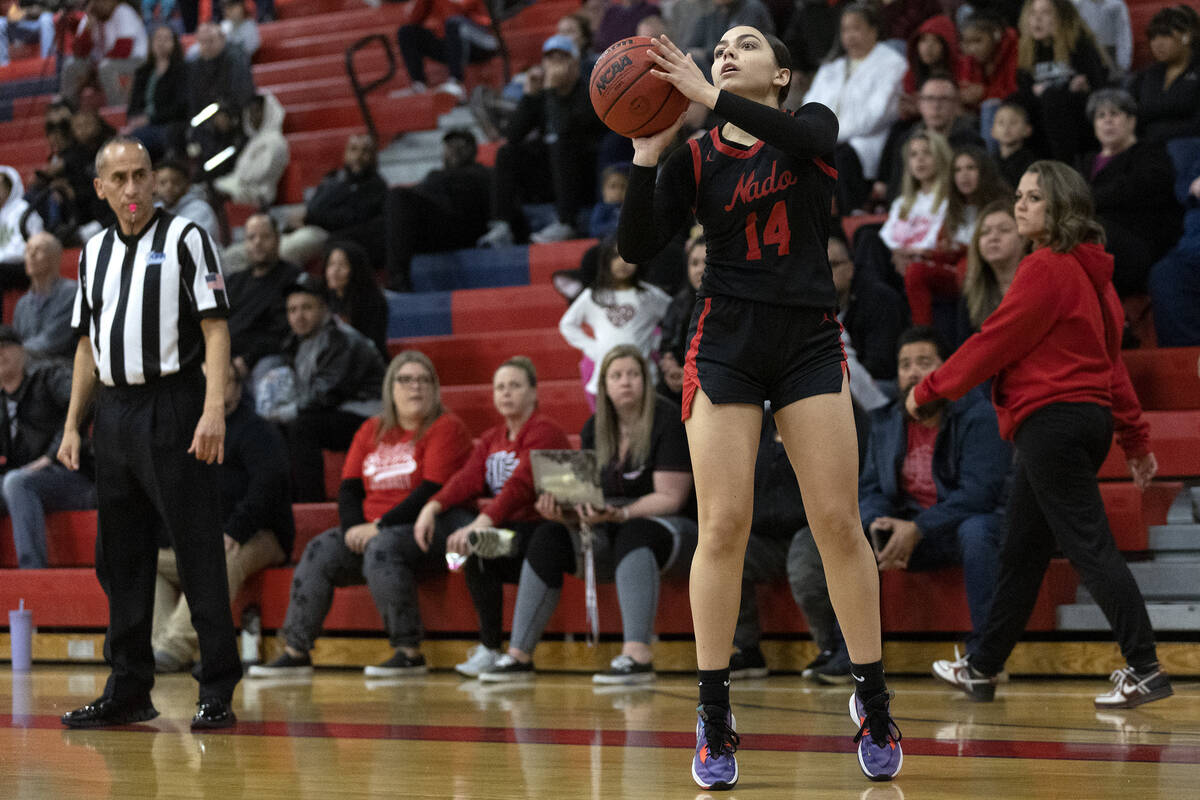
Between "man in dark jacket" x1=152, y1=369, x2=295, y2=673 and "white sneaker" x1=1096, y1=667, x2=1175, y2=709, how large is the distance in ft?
11.0

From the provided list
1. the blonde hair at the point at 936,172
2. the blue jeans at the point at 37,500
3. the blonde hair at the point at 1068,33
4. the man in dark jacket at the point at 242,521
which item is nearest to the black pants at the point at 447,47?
the blonde hair at the point at 1068,33

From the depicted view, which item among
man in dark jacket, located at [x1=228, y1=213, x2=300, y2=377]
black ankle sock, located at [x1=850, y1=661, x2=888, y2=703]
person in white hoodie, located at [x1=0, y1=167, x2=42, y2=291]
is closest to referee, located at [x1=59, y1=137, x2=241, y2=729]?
black ankle sock, located at [x1=850, y1=661, x2=888, y2=703]

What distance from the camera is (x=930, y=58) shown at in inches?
289

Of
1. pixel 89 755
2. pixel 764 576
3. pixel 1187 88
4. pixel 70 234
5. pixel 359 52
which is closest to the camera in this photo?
pixel 89 755

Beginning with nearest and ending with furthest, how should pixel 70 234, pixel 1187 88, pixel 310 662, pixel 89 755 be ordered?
pixel 89 755 < pixel 310 662 < pixel 1187 88 < pixel 70 234

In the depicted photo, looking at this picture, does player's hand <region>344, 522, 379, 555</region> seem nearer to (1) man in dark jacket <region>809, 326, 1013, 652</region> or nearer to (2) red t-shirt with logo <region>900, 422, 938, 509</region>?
(1) man in dark jacket <region>809, 326, 1013, 652</region>

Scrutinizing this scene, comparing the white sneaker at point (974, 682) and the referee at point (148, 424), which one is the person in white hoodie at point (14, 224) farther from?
the white sneaker at point (974, 682)

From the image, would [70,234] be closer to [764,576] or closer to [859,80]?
[859,80]

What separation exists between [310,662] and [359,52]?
6.64 meters

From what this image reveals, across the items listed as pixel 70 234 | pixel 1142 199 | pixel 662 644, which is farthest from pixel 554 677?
pixel 70 234

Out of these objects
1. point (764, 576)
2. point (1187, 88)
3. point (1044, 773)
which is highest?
point (1187, 88)

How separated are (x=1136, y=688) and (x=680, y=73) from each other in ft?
7.36

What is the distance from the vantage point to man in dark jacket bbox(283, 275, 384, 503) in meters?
6.55

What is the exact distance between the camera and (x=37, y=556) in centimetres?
646
